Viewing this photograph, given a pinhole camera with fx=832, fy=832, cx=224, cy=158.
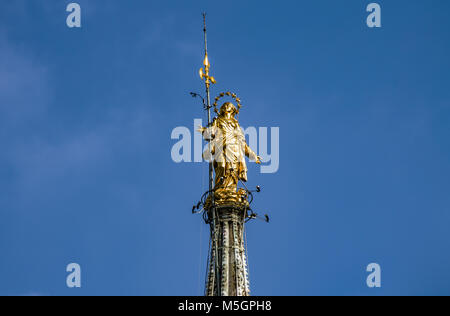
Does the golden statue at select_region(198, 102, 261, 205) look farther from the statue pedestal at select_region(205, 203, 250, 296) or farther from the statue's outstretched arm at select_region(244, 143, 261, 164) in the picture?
the statue pedestal at select_region(205, 203, 250, 296)

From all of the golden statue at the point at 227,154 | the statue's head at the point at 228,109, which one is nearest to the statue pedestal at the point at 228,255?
the golden statue at the point at 227,154

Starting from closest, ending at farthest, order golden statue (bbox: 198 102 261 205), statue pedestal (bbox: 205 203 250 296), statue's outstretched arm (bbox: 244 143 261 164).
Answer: statue pedestal (bbox: 205 203 250 296) → golden statue (bbox: 198 102 261 205) → statue's outstretched arm (bbox: 244 143 261 164)

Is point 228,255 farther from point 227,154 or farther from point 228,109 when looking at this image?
point 228,109

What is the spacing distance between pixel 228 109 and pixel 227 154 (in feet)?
12.9

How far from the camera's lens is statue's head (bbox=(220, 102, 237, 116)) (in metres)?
59.1

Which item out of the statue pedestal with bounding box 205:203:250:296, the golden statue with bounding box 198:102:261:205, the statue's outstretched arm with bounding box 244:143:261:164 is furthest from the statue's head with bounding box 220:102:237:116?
the statue pedestal with bounding box 205:203:250:296

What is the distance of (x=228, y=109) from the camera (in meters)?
59.2

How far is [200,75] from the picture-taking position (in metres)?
61.4

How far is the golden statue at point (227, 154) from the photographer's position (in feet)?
182

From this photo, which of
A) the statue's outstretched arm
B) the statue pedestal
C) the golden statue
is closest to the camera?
the statue pedestal

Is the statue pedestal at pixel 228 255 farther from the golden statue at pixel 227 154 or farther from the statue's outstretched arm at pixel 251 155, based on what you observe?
the statue's outstretched arm at pixel 251 155
